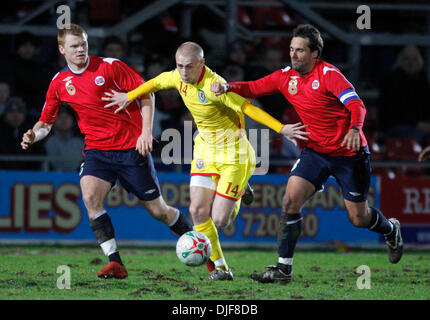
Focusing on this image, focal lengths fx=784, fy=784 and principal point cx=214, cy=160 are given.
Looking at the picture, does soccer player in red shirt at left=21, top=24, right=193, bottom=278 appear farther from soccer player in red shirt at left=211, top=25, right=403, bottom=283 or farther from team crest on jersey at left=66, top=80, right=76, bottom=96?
soccer player in red shirt at left=211, top=25, right=403, bottom=283

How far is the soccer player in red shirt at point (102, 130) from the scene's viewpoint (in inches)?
270

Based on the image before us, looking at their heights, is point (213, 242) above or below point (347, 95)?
below

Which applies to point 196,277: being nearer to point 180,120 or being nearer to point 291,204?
point 291,204

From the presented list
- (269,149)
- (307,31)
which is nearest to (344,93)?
(307,31)

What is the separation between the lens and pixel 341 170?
687 cm

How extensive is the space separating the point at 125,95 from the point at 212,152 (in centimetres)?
93

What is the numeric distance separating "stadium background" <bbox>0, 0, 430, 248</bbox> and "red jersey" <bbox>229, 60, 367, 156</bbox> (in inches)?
129

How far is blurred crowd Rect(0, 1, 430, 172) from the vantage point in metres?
10.2

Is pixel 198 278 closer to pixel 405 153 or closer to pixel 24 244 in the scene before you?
pixel 24 244

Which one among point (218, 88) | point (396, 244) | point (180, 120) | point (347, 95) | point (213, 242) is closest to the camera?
point (347, 95)

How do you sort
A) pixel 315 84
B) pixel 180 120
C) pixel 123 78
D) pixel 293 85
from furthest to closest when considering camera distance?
pixel 180 120, pixel 123 78, pixel 293 85, pixel 315 84

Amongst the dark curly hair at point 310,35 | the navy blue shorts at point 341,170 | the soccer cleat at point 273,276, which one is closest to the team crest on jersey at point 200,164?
the navy blue shorts at point 341,170

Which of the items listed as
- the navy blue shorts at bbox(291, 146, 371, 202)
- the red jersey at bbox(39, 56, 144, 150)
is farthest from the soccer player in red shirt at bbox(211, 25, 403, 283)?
the red jersey at bbox(39, 56, 144, 150)

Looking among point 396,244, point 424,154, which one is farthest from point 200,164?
point 396,244
